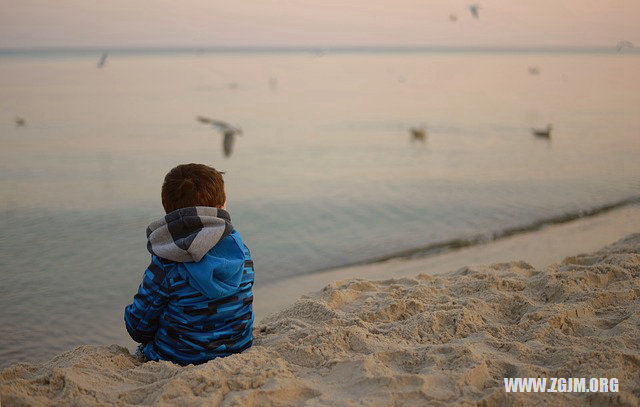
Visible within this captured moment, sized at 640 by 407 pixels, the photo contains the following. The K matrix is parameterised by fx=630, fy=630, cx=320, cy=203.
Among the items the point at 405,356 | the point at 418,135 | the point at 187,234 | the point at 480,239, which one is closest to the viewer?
the point at 187,234

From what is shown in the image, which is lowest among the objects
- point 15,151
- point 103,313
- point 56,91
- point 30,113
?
point 103,313

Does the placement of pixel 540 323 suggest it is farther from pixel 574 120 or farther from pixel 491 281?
pixel 574 120

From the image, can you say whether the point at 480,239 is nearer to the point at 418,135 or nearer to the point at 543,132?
the point at 418,135

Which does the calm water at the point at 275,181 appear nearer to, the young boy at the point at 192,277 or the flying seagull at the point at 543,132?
the flying seagull at the point at 543,132

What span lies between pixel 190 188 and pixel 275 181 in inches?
320

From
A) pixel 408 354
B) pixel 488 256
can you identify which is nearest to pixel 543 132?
pixel 488 256

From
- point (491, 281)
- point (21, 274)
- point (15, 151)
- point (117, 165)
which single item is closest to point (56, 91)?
point (15, 151)

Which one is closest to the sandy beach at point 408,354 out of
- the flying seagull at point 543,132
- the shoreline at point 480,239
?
the shoreline at point 480,239

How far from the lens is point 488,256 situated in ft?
24.1

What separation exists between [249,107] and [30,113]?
7.65 m

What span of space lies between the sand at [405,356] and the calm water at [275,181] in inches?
80.5

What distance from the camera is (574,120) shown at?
2033cm

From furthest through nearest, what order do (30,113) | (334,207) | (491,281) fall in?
(30,113)
(334,207)
(491,281)

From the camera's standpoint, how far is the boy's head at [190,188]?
3314 mm
